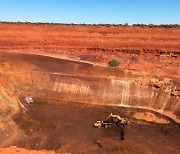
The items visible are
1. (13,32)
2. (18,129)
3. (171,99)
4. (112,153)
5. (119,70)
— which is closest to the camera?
(112,153)

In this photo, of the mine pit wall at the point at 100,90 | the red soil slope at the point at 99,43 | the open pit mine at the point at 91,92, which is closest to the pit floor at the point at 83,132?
the open pit mine at the point at 91,92

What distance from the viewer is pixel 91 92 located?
30.4m

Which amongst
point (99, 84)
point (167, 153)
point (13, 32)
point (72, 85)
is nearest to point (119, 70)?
point (99, 84)

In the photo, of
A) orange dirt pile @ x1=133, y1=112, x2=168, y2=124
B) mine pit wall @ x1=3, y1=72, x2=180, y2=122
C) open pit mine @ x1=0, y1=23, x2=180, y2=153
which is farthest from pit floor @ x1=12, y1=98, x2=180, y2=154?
mine pit wall @ x1=3, y1=72, x2=180, y2=122

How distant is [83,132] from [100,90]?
6.11 meters

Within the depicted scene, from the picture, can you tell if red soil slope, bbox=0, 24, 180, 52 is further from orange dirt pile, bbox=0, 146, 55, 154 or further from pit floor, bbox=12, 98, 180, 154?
orange dirt pile, bbox=0, 146, 55, 154

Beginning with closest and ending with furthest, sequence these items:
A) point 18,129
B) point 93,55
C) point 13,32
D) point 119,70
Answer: point 18,129
point 119,70
point 93,55
point 13,32

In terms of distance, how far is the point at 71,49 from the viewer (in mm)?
41344

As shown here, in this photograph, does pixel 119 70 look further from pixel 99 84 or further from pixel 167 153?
pixel 167 153

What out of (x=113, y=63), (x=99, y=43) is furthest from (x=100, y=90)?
(x=99, y=43)

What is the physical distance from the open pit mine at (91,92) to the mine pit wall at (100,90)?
0.26 ft

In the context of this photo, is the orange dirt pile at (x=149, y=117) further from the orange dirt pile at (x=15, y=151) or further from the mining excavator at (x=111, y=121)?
the orange dirt pile at (x=15, y=151)

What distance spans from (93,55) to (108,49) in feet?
6.84

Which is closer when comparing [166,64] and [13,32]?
[166,64]
